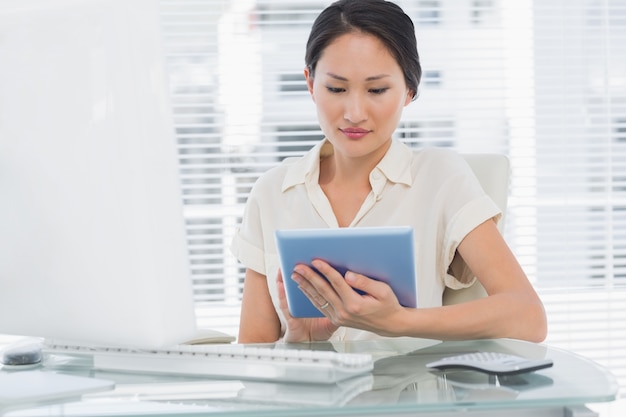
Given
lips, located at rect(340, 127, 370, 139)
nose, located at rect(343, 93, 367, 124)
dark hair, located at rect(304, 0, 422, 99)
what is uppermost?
dark hair, located at rect(304, 0, 422, 99)

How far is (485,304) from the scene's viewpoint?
1.55m

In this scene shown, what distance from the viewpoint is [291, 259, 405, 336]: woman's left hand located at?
1.32m

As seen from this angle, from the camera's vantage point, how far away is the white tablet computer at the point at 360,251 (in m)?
1.24

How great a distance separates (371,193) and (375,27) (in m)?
0.36

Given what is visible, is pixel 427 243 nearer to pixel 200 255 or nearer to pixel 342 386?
pixel 342 386

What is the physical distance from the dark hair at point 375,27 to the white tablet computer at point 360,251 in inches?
25.7

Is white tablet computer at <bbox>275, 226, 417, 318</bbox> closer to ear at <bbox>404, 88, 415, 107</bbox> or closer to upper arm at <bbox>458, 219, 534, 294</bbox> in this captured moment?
upper arm at <bbox>458, 219, 534, 294</bbox>

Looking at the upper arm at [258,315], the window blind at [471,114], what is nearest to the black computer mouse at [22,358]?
the upper arm at [258,315]

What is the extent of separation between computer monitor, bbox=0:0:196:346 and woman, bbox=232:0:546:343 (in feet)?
2.05

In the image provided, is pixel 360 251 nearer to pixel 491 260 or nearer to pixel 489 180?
pixel 491 260

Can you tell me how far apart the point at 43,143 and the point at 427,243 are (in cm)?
105

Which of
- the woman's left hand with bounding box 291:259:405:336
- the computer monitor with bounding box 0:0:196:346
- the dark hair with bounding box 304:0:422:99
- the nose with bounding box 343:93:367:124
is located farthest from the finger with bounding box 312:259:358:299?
the dark hair with bounding box 304:0:422:99

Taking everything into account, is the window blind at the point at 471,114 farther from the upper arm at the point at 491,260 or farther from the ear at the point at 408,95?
the upper arm at the point at 491,260

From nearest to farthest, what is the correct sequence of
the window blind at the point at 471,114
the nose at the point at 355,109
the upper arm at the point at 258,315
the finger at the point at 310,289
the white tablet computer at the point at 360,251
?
the white tablet computer at the point at 360,251, the finger at the point at 310,289, the nose at the point at 355,109, the upper arm at the point at 258,315, the window blind at the point at 471,114
